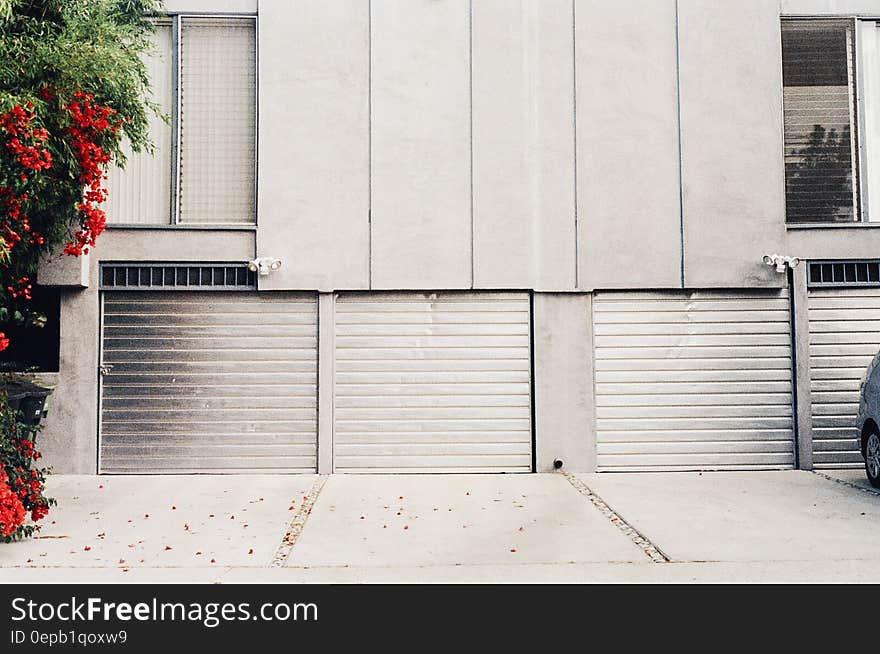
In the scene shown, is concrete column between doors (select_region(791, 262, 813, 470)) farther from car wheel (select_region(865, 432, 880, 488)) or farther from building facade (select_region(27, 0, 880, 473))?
car wheel (select_region(865, 432, 880, 488))

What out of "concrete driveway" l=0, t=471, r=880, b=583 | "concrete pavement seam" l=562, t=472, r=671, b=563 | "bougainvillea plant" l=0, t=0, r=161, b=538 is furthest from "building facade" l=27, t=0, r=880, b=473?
"bougainvillea plant" l=0, t=0, r=161, b=538

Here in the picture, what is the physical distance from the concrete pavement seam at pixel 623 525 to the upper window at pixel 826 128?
14.3 feet

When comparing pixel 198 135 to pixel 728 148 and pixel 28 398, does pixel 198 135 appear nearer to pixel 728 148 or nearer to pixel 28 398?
pixel 28 398

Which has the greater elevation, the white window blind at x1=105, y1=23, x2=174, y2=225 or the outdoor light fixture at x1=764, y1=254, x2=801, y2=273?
the white window blind at x1=105, y1=23, x2=174, y2=225

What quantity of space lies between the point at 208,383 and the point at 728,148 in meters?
6.98

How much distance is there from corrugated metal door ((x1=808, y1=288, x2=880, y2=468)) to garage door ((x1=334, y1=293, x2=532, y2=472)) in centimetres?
358

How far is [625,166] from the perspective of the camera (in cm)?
941

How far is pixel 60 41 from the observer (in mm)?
6910

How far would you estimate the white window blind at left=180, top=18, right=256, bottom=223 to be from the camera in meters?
9.44

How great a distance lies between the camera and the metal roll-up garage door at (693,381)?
9344 mm

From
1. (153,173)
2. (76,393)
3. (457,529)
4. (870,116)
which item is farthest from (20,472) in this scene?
(870,116)

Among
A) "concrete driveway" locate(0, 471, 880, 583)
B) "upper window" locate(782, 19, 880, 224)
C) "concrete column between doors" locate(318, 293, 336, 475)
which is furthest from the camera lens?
"upper window" locate(782, 19, 880, 224)

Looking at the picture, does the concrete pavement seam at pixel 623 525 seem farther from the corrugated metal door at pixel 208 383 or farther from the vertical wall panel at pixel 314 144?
the vertical wall panel at pixel 314 144

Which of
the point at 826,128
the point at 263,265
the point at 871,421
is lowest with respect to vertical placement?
the point at 871,421
